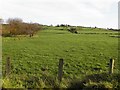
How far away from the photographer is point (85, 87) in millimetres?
9336

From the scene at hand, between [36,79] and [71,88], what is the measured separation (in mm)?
1628

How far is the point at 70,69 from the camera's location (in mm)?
22250

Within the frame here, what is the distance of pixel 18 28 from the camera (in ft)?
295

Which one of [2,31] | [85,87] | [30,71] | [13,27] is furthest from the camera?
[13,27]

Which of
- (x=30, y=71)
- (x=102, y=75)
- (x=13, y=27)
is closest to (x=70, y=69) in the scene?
(x=30, y=71)

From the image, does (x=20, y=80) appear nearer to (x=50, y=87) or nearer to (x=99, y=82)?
(x=50, y=87)

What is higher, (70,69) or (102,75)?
(102,75)

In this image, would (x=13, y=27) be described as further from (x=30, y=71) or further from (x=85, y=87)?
(x=85, y=87)

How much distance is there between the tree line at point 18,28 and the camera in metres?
85.1

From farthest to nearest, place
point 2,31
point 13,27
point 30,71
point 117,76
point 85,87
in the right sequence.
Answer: point 13,27 < point 2,31 < point 30,71 < point 117,76 < point 85,87

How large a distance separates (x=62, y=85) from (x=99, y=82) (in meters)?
1.16

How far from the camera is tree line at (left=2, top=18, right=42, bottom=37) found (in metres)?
85.1

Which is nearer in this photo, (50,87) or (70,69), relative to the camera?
(50,87)

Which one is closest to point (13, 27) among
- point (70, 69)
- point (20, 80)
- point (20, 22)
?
point (20, 22)
